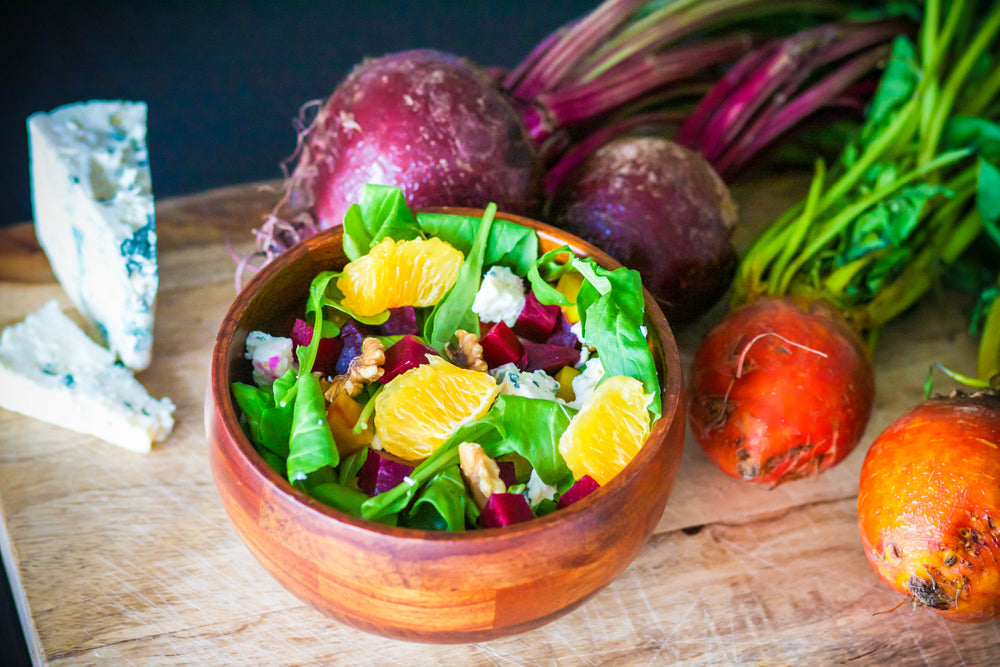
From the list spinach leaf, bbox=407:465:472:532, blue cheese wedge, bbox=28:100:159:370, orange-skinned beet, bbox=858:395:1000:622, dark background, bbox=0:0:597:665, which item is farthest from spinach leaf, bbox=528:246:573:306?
dark background, bbox=0:0:597:665

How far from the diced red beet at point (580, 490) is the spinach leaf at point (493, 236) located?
12.7 inches

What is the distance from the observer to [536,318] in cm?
100

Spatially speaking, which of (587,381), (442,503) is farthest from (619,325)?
(442,503)

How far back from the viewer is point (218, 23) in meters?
2.37

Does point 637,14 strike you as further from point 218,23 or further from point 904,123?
point 218,23

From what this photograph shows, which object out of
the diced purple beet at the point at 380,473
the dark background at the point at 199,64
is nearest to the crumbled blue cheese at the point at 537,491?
the diced purple beet at the point at 380,473

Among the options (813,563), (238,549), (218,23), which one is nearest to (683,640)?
(813,563)

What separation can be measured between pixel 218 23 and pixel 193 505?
176 cm

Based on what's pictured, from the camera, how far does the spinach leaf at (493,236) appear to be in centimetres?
103

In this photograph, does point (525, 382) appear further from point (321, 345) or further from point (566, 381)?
point (321, 345)

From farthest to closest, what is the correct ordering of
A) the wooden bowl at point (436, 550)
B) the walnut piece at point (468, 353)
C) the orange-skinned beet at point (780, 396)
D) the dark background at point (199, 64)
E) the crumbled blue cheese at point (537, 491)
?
the dark background at point (199, 64) → the orange-skinned beet at point (780, 396) → the walnut piece at point (468, 353) → the crumbled blue cheese at point (537, 491) → the wooden bowl at point (436, 550)

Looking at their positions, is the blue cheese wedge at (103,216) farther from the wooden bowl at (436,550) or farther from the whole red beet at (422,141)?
the wooden bowl at (436,550)

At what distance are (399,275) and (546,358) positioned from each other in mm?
204

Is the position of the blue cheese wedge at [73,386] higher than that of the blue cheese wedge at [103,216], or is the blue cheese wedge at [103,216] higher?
the blue cheese wedge at [103,216]
